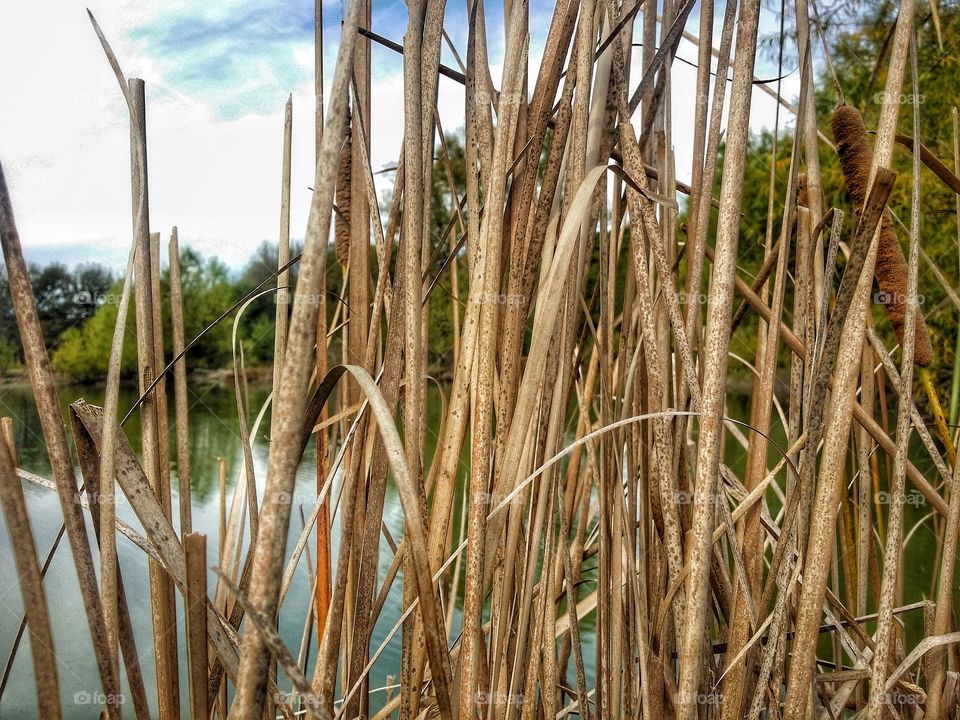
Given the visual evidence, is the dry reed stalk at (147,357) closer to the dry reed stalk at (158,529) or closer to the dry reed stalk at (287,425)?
the dry reed stalk at (158,529)

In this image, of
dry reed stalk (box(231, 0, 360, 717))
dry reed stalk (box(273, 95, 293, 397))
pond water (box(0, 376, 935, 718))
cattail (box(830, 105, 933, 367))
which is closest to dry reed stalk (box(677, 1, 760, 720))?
cattail (box(830, 105, 933, 367))

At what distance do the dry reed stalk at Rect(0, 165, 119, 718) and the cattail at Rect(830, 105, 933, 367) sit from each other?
1.75 feet

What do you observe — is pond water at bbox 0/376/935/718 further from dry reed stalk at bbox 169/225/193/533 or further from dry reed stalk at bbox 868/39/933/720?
→ dry reed stalk at bbox 868/39/933/720

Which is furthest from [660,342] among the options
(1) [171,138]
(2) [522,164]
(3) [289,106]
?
(1) [171,138]

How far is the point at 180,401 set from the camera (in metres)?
Answer: 0.76

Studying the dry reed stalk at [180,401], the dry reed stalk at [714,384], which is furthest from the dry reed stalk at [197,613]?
the dry reed stalk at [714,384]

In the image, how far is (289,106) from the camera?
0.83 metres

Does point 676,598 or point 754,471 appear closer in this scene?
point 676,598

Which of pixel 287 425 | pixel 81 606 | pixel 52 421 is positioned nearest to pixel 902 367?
pixel 287 425

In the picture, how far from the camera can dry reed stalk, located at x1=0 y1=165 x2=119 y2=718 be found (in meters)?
Answer: 0.40

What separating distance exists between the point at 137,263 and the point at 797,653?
23.1 inches

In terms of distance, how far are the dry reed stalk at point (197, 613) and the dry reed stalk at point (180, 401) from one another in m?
0.19

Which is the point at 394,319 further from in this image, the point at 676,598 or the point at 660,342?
the point at 676,598

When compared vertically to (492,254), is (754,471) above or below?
below
